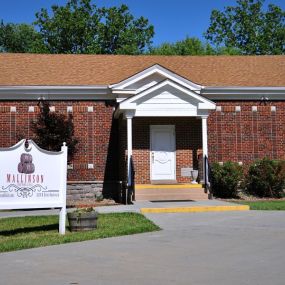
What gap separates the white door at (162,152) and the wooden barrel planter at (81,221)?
31.7 ft

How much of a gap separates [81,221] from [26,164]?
68.4 inches

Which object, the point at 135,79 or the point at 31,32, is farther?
the point at 31,32

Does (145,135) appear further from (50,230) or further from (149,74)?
(50,230)

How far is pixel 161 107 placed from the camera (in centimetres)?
1928

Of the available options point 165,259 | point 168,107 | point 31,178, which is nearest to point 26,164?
point 31,178

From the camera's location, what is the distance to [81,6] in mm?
45781

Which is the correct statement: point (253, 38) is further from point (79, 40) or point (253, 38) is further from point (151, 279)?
point (151, 279)

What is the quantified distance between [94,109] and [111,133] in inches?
50.5

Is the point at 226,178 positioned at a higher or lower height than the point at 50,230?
higher

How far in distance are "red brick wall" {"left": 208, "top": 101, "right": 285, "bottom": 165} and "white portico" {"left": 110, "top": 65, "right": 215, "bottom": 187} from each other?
6.16 feet

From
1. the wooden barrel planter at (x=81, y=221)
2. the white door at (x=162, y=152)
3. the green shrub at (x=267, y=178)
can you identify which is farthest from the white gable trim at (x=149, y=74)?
the wooden barrel planter at (x=81, y=221)

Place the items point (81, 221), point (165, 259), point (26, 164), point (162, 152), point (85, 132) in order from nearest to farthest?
point (165, 259) → point (26, 164) → point (81, 221) → point (162, 152) → point (85, 132)

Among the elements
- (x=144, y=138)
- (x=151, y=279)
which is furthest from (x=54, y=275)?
(x=144, y=138)

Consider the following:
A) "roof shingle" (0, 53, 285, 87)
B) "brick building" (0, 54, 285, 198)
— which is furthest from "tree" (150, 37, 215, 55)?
"brick building" (0, 54, 285, 198)
